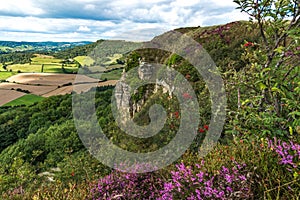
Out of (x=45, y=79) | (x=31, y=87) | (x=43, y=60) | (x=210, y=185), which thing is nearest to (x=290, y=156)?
(x=210, y=185)

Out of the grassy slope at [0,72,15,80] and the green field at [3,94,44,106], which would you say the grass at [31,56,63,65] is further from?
the green field at [3,94,44,106]

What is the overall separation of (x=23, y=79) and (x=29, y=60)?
33883 millimetres

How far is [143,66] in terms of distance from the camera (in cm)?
3688

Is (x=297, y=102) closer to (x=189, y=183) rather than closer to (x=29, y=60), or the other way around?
(x=189, y=183)

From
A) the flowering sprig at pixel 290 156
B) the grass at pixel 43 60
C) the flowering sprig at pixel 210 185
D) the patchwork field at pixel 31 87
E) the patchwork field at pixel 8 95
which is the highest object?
the flowering sprig at pixel 290 156

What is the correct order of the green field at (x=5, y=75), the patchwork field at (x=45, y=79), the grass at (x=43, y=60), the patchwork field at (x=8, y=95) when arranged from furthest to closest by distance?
the grass at (x=43, y=60) → the green field at (x=5, y=75) → the patchwork field at (x=45, y=79) → the patchwork field at (x=8, y=95)

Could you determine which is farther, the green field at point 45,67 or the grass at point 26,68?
the grass at point 26,68

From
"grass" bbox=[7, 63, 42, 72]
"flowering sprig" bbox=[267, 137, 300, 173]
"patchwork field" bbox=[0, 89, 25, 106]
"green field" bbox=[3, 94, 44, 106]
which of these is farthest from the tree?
"grass" bbox=[7, 63, 42, 72]

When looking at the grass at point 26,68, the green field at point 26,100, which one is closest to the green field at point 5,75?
Result: the grass at point 26,68

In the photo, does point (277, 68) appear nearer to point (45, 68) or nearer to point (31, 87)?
point (31, 87)

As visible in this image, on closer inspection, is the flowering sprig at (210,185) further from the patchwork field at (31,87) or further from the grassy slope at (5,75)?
the grassy slope at (5,75)

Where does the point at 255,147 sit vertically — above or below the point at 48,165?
above

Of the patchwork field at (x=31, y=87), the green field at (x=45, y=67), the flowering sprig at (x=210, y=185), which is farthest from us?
the green field at (x=45, y=67)

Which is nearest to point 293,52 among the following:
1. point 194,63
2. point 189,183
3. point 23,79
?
point 189,183
